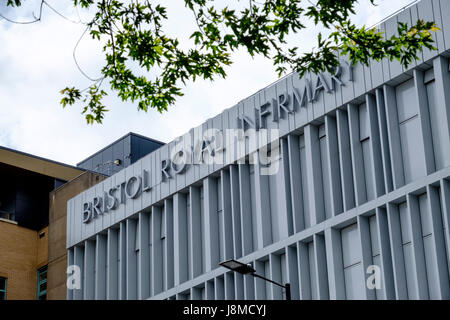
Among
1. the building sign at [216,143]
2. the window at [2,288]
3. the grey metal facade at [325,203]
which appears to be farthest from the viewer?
the window at [2,288]

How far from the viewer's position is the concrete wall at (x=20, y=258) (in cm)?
4650

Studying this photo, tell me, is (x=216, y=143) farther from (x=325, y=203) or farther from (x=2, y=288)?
(x=2, y=288)

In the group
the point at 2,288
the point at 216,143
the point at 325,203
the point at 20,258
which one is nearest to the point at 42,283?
the point at 20,258

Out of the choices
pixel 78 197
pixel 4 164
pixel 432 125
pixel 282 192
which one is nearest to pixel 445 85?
pixel 432 125

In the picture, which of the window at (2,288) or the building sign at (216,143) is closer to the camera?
the building sign at (216,143)

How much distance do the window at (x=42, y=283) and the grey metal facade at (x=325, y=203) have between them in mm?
8469

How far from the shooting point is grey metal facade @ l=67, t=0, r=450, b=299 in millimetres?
27141

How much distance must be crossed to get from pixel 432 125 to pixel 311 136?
501cm

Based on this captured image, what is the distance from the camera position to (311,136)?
103ft

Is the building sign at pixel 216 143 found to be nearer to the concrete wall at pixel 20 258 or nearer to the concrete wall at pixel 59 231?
the concrete wall at pixel 59 231

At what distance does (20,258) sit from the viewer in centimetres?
4700

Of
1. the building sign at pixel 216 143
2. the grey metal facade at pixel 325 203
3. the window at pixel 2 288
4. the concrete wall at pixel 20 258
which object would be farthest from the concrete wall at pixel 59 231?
the grey metal facade at pixel 325 203

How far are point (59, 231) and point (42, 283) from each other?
12.9 ft

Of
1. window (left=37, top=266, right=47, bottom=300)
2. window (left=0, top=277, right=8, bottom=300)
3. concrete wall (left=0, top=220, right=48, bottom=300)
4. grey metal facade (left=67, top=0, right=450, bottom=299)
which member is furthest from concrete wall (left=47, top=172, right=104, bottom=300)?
grey metal facade (left=67, top=0, right=450, bottom=299)
